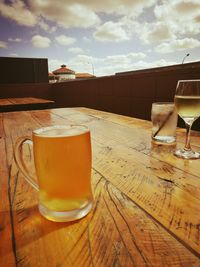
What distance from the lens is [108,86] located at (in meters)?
4.33

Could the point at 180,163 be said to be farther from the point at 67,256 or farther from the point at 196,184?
the point at 67,256

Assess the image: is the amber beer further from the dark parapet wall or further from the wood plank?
the dark parapet wall

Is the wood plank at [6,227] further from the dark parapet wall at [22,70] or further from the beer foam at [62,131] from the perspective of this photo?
the dark parapet wall at [22,70]

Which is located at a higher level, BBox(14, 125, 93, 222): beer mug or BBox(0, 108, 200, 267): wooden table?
BBox(14, 125, 93, 222): beer mug

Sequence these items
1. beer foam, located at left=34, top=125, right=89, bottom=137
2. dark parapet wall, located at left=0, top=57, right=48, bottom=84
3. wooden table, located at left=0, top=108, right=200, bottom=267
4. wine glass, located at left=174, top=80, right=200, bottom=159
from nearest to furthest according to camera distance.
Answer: wooden table, located at left=0, top=108, right=200, bottom=267 < beer foam, located at left=34, top=125, right=89, bottom=137 < wine glass, located at left=174, top=80, right=200, bottom=159 < dark parapet wall, located at left=0, top=57, right=48, bottom=84

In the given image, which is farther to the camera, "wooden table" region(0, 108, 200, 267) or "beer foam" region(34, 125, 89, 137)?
"beer foam" region(34, 125, 89, 137)

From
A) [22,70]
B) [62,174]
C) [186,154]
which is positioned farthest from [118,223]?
[22,70]

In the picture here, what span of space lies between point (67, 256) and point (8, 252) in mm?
88

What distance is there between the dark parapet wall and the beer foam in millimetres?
8538

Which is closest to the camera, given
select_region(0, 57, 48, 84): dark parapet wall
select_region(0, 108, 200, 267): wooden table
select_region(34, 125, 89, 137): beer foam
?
select_region(0, 108, 200, 267): wooden table

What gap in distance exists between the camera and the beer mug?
375 millimetres

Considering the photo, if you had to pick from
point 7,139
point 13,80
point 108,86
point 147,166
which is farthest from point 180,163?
point 13,80

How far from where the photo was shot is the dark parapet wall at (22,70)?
8031 mm

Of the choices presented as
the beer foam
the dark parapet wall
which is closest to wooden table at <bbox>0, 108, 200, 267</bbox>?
the beer foam
